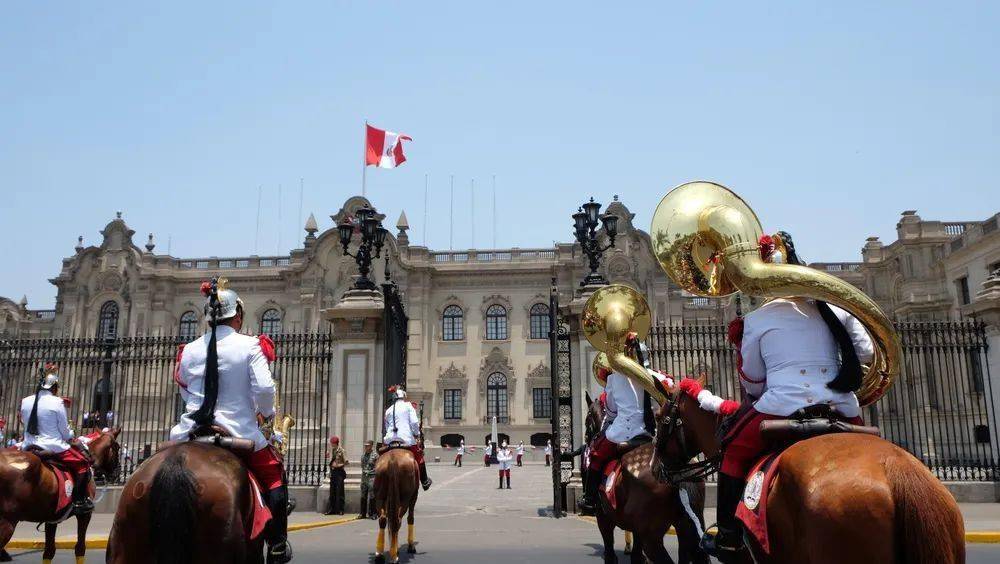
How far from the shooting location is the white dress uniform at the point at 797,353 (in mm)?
3848

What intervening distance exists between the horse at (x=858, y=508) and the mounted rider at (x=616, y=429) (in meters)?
3.27

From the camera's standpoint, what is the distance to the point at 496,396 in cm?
4178

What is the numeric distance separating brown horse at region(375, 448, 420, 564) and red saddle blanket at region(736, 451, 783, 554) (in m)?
5.40

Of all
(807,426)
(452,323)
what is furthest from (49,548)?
(452,323)

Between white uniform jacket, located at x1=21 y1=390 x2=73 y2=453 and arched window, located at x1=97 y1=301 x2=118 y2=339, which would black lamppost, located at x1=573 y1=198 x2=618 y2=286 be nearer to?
white uniform jacket, located at x1=21 y1=390 x2=73 y2=453

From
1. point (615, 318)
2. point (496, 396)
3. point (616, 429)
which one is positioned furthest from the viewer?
point (496, 396)

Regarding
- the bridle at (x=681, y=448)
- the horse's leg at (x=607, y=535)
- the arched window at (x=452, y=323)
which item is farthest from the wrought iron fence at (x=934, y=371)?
the arched window at (x=452, y=323)

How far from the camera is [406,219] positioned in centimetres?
4522

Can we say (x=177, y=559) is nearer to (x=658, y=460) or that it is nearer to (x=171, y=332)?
(x=658, y=460)

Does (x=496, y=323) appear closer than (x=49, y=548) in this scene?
No

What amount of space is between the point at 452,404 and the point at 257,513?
124 feet

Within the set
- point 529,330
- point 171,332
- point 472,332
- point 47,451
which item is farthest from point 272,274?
point 47,451

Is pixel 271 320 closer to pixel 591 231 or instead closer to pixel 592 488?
pixel 591 231

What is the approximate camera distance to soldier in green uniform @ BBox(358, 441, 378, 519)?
12.8m
